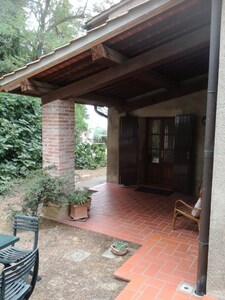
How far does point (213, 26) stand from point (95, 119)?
20336mm

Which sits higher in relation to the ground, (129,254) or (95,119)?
(95,119)

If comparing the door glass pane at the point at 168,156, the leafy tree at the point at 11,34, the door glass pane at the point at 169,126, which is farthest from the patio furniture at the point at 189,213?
the leafy tree at the point at 11,34

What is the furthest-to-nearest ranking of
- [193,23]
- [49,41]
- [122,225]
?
1. [49,41]
2. [122,225]
3. [193,23]

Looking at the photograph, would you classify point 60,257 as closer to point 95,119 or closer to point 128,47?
point 128,47

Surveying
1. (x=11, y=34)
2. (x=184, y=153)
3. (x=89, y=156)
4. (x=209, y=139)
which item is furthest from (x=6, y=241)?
(x=11, y=34)

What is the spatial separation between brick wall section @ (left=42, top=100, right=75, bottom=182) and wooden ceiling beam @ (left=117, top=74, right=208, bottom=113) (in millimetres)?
3108

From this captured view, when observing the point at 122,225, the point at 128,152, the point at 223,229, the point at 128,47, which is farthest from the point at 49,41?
the point at 223,229

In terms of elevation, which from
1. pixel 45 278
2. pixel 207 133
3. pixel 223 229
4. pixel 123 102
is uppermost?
pixel 123 102

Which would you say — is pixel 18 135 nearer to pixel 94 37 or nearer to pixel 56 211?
pixel 56 211

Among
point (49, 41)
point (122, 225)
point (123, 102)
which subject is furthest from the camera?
point (49, 41)

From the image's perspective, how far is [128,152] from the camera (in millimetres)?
8469

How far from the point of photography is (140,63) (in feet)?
13.9

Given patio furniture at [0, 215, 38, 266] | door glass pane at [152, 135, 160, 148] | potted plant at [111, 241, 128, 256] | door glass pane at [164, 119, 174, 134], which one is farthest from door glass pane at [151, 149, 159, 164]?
patio furniture at [0, 215, 38, 266]

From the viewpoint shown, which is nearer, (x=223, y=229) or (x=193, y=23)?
(x=223, y=229)
